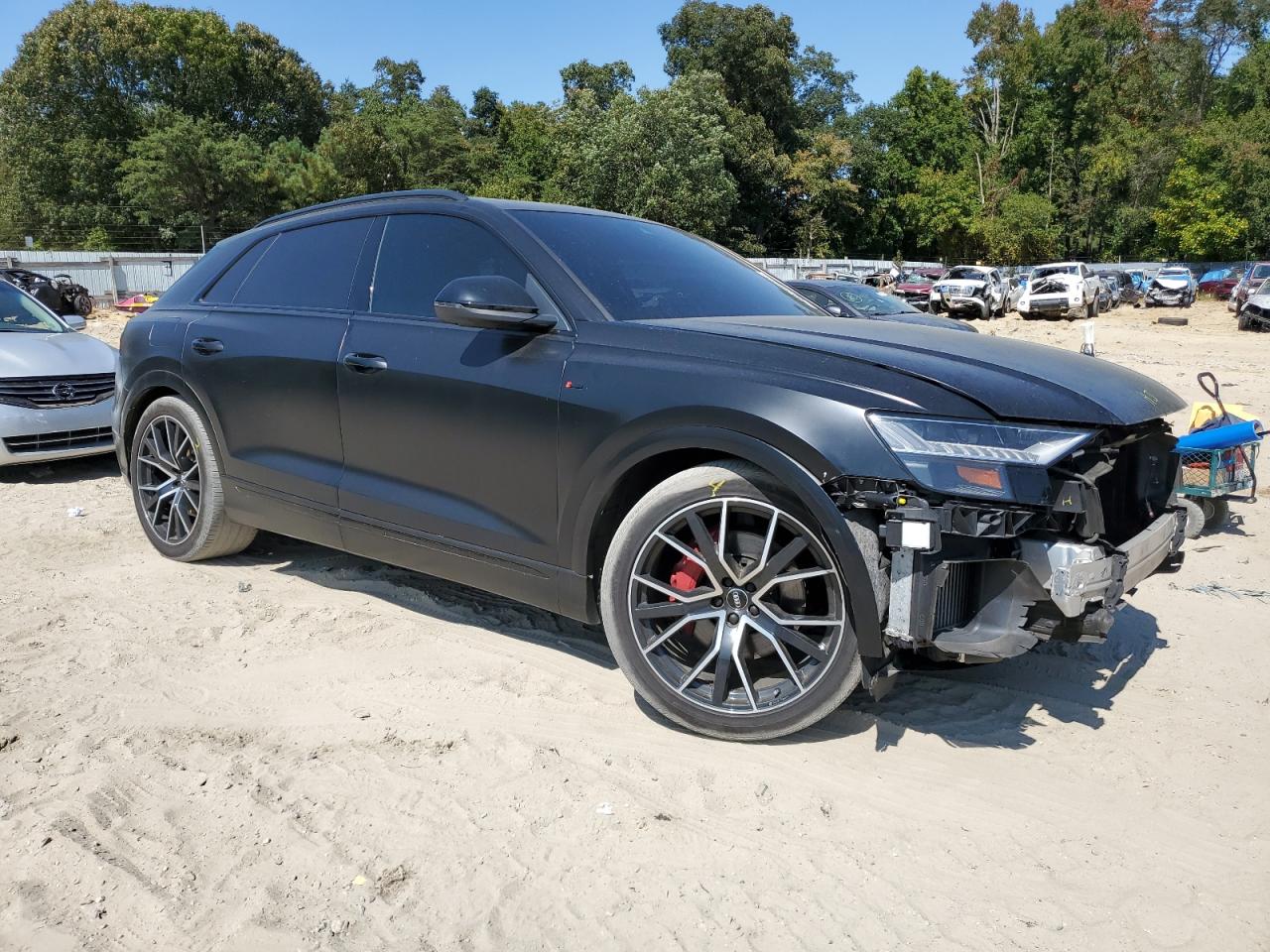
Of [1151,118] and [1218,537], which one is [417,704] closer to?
[1218,537]

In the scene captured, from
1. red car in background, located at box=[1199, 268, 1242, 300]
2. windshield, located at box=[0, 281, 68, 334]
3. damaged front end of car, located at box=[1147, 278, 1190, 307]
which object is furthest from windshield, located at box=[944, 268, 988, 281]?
windshield, located at box=[0, 281, 68, 334]

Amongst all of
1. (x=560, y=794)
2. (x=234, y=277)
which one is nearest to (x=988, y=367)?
(x=560, y=794)

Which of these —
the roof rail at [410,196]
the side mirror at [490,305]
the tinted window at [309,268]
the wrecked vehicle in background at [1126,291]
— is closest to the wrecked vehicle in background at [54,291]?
the tinted window at [309,268]

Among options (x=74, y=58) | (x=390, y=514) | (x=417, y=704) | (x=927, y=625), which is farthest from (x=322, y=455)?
(x=74, y=58)

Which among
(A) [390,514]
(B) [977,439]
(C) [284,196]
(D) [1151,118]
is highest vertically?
(D) [1151,118]

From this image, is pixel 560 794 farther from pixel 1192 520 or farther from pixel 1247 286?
pixel 1247 286

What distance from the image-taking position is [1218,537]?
575cm

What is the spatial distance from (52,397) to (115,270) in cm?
3069

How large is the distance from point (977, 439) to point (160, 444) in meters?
4.02

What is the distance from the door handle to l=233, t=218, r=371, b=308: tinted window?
332mm

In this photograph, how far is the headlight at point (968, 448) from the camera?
2533 millimetres

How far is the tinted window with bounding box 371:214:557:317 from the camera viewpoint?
356 cm

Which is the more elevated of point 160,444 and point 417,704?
point 160,444

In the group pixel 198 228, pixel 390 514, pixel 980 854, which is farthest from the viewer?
pixel 198 228
